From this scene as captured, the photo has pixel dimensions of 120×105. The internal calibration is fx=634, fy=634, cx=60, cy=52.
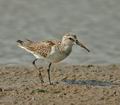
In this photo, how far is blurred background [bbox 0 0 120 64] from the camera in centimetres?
1603

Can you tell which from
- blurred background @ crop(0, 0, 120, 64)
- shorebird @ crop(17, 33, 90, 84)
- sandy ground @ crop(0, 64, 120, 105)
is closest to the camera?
sandy ground @ crop(0, 64, 120, 105)

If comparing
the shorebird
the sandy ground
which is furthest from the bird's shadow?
the shorebird

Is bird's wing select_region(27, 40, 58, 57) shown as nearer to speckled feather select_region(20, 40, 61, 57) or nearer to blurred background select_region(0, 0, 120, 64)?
speckled feather select_region(20, 40, 61, 57)

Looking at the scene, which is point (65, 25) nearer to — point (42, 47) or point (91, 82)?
point (42, 47)

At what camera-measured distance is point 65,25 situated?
18.1 m

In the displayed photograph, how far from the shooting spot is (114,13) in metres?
18.9

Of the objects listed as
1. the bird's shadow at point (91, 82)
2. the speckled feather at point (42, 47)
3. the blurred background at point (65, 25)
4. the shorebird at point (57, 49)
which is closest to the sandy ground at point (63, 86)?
the bird's shadow at point (91, 82)

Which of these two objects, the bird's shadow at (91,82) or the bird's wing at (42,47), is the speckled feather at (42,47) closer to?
the bird's wing at (42,47)

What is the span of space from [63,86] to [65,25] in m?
5.15

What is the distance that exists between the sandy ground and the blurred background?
0.92 meters

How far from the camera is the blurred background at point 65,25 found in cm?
1603

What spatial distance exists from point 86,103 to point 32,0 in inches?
329

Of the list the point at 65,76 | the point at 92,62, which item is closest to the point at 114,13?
the point at 92,62

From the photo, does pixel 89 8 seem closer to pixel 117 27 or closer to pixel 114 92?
pixel 117 27
